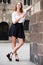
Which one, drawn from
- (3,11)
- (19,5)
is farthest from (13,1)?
(19,5)

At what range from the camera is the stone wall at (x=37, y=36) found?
10016 mm

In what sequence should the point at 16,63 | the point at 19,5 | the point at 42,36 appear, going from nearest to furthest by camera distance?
the point at 42,36, the point at 16,63, the point at 19,5

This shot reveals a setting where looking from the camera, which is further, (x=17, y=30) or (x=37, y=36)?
(x=17, y=30)

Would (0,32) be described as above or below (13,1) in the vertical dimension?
Answer: below

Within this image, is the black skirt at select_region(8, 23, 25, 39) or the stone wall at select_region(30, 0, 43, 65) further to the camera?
the black skirt at select_region(8, 23, 25, 39)

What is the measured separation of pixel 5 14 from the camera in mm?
39469

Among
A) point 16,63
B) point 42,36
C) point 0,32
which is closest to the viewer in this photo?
point 42,36

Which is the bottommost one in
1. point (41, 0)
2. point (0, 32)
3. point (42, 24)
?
point (0, 32)

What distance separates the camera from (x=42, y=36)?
9.89m

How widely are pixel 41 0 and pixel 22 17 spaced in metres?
1.37

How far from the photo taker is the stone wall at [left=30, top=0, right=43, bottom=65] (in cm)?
1002

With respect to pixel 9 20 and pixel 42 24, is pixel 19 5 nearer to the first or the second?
pixel 42 24

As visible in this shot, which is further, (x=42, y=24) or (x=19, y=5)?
(x=19, y=5)

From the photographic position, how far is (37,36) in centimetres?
1032
